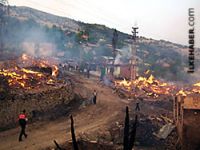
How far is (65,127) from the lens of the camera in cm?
2120

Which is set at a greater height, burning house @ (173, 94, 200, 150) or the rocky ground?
burning house @ (173, 94, 200, 150)

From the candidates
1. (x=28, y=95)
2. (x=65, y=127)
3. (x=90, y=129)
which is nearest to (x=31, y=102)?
(x=28, y=95)

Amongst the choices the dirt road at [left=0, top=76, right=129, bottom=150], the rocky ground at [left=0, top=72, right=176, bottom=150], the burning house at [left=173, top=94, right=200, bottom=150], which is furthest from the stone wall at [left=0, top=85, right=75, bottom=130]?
the burning house at [left=173, top=94, right=200, bottom=150]

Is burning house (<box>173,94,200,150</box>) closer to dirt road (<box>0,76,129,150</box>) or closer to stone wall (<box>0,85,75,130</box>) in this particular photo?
dirt road (<box>0,76,129,150</box>)

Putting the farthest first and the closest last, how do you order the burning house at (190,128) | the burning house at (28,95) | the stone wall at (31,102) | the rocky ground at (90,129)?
the burning house at (28,95) → the stone wall at (31,102) → the rocky ground at (90,129) → the burning house at (190,128)

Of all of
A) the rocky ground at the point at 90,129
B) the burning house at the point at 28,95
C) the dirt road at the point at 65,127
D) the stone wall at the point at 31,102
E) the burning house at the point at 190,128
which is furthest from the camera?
the burning house at the point at 28,95

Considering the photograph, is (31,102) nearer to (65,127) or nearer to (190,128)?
(65,127)

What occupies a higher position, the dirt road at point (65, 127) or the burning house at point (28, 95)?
the burning house at point (28, 95)

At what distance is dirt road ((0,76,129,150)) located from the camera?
56.1 feet

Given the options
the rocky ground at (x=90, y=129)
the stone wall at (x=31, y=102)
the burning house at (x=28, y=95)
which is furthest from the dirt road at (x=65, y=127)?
the burning house at (x=28, y=95)

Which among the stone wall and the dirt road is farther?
the stone wall

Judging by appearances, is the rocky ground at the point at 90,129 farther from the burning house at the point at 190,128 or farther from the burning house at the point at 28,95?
the burning house at the point at 190,128

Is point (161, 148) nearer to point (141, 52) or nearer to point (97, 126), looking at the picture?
point (97, 126)

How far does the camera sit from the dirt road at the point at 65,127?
17094 millimetres
